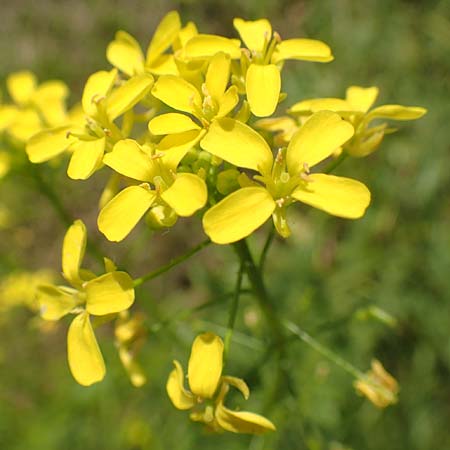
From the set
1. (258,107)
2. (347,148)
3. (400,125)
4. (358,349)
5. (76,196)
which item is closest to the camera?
(258,107)

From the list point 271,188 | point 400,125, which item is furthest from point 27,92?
point 400,125

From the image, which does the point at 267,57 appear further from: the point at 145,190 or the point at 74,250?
the point at 74,250

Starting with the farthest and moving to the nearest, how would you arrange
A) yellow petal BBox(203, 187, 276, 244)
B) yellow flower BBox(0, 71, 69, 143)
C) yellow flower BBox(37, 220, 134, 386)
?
1. yellow flower BBox(0, 71, 69, 143)
2. yellow flower BBox(37, 220, 134, 386)
3. yellow petal BBox(203, 187, 276, 244)

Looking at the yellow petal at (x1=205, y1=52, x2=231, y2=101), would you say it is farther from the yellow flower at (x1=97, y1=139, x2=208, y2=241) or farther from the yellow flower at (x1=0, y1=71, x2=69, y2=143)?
the yellow flower at (x1=0, y1=71, x2=69, y2=143)

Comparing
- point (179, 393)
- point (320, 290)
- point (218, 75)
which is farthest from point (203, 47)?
point (320, 290)

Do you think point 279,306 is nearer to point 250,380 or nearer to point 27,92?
point 250,380

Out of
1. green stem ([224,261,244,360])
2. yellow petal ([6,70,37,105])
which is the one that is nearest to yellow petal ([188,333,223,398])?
green stem ([224,261,244,360])

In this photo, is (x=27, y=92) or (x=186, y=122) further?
(x=27, y=92)
